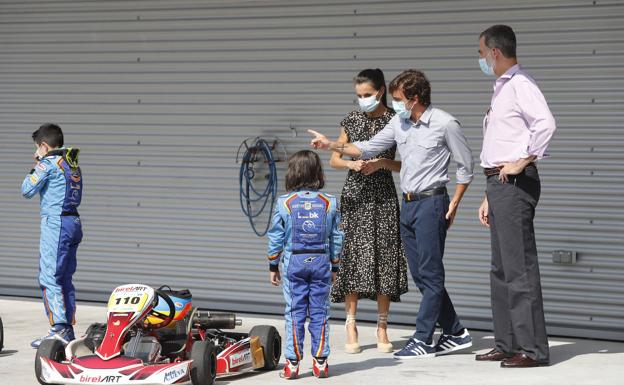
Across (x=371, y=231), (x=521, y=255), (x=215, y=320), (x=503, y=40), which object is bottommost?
(x=215, y=320)

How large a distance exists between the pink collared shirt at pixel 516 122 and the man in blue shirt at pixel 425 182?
14.1 inches

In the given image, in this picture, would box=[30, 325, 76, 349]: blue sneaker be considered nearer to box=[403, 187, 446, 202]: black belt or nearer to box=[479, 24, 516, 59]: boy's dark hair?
box=[403, 187, 446, 202]: black belt

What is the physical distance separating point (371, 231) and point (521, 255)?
1.26 m

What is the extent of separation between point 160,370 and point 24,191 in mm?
2384

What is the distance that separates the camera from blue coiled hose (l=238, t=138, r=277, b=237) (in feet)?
33.0

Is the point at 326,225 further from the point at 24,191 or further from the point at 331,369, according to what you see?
the point at 24,191

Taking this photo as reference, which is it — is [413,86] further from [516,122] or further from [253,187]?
[253,187]

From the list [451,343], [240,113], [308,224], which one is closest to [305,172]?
[308,224]

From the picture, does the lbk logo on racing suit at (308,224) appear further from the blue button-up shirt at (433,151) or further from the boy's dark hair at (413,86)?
the boy's dark hair at (413,86)

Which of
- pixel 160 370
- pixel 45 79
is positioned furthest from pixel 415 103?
pixel 45 79

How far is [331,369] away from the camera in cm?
742

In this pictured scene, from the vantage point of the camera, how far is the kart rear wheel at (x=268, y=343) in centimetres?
737

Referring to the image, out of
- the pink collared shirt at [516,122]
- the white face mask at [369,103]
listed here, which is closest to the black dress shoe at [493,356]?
the pink collared shirt at [516,122]

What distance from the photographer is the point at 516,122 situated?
730 cm
